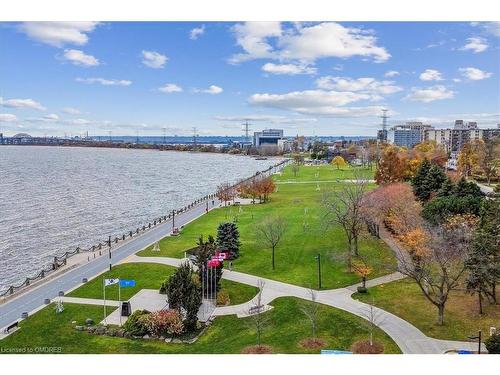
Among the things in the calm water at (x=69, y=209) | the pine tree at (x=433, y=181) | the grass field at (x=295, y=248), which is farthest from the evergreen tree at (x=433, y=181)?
the calm water at (x=69, y=209)

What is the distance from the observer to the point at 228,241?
49469mm

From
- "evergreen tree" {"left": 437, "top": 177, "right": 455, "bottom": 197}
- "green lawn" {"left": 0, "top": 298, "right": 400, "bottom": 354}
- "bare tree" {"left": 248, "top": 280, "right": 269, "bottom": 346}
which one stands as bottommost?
"green lawn" {"left": 0, "top": 298, "right": 400, "bottom": 354}

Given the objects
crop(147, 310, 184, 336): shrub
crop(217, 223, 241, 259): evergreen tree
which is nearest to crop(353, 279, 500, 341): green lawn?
crop(147, 310, 184, 336): shrub

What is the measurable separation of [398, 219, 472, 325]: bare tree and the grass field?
3.77 metres

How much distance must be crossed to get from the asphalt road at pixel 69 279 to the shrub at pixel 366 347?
78.6 ft

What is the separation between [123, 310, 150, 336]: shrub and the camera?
32156 mm

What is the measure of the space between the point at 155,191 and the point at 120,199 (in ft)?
49.7

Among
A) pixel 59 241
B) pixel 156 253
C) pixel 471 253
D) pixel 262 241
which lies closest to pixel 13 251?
pixel 59 241

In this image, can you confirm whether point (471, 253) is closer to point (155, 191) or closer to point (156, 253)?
point (156, 253)

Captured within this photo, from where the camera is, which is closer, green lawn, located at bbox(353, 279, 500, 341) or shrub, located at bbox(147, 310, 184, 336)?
green lawn, located at bbox(353, 279, 500, 341)

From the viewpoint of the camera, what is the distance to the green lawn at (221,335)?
30.1 meters

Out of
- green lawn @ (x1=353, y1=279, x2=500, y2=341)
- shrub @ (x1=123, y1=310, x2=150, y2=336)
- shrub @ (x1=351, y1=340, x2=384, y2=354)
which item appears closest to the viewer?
shrub @ (x1=351, y1=340, x2=384, y2=354)

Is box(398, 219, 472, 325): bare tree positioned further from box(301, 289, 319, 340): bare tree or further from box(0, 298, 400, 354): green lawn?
box(301, 289, 319, 340): bare tree

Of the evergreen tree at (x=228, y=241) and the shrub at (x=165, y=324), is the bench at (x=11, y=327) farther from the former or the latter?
the evergreen tree at (x=228, y=241)
